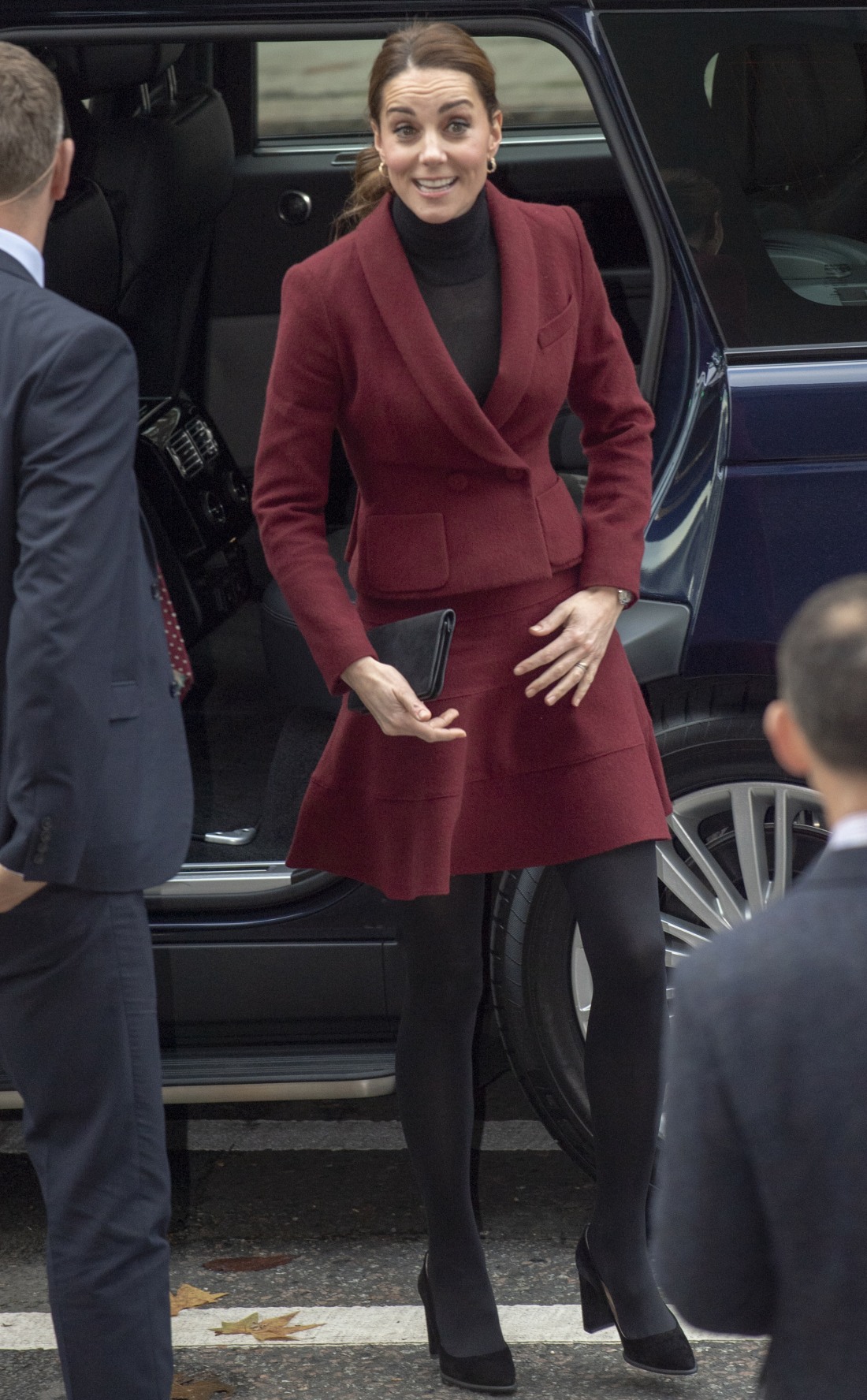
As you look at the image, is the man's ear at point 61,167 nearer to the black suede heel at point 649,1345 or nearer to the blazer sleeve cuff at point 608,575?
the blazer sleeve cuff at point 608,575

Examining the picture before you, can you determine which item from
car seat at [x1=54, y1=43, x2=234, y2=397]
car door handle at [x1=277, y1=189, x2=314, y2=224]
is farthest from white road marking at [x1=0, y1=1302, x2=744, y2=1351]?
car door handle at [x1=277, y1=189, x2=314, y2=224]

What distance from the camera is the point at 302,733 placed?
11.9ft

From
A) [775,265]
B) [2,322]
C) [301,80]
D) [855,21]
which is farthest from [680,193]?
[301,80]

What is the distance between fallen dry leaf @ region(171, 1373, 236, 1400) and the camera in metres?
2.51

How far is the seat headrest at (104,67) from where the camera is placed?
3.46 m

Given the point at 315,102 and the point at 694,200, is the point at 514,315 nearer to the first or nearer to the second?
the point at 694,200

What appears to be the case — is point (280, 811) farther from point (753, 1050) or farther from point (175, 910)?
point (753, 1050)

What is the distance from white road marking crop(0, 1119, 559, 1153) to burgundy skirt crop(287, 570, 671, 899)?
99cm

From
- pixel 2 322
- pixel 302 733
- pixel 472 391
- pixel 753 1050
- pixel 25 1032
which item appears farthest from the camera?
pixel 302 733

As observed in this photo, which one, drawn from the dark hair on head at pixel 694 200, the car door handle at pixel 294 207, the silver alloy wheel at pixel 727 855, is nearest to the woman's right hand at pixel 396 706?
the silver alloy wheel at pixel 727 855

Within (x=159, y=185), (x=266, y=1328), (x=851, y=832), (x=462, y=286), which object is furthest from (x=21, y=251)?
(x=159, y=185)

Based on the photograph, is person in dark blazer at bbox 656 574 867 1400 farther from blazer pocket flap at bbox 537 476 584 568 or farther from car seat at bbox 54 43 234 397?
car seat at bbox 54 43 234 397

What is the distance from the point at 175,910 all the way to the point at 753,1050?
5.84ft

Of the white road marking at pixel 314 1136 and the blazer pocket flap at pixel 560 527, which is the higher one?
the blazer pocket flap at pixel 560 527
